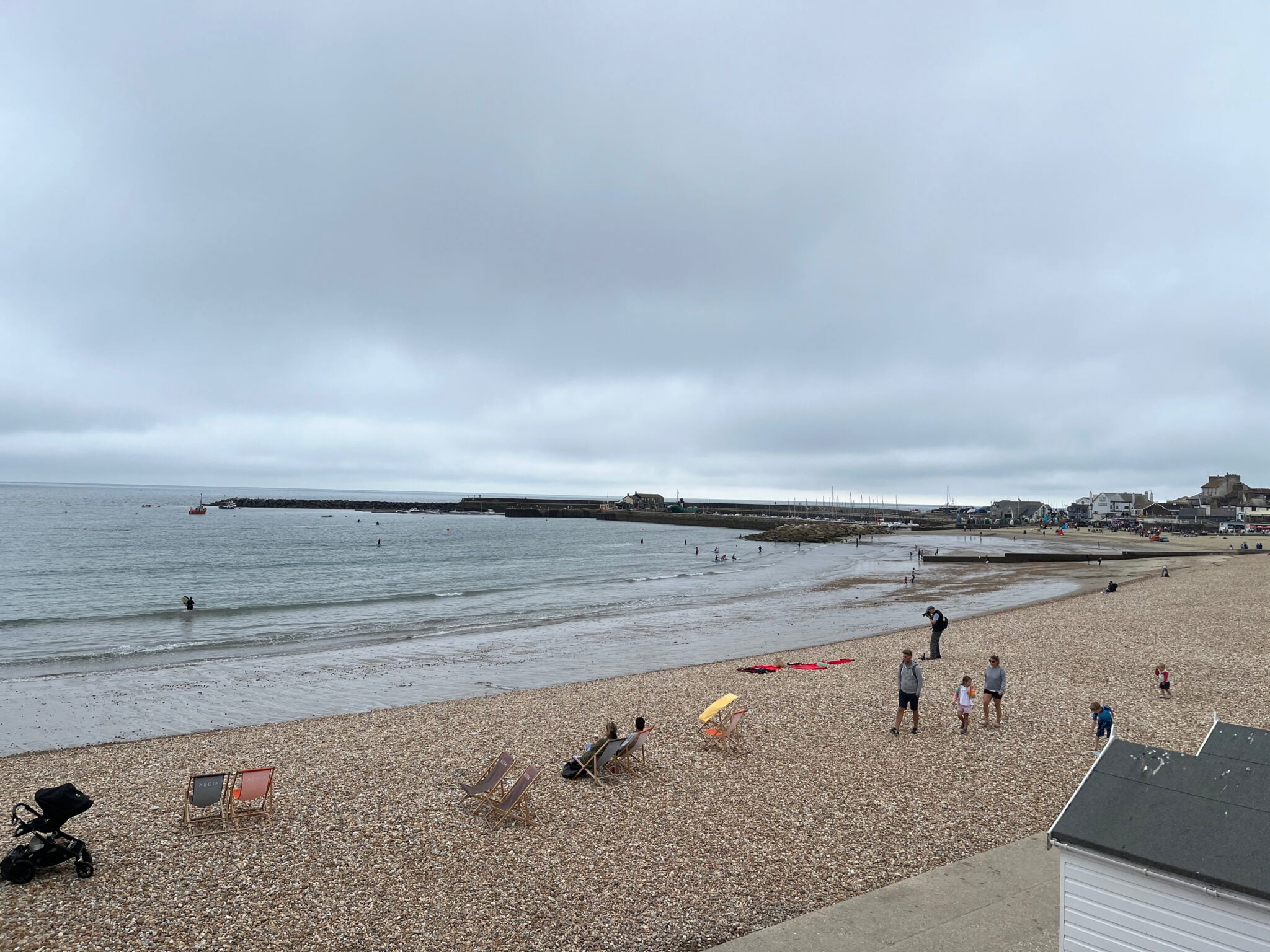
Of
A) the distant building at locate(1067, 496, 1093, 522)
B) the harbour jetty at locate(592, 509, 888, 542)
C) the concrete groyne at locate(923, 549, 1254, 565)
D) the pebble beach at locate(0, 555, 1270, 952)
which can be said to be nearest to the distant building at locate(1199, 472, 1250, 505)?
the distant building at locate(1067, 496, 1093, 522)

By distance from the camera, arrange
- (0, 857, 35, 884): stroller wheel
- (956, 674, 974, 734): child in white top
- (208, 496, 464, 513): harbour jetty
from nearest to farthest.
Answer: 1. (0, 857, 35, 884): stroller wheel
2. (956, 674, 974, 734): child in white top
3. (208, 496, 464, 513): harbour jetty

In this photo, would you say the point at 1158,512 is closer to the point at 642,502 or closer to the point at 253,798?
the point at 642,502

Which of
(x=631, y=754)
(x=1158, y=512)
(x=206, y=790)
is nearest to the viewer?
(x=206, y=790)

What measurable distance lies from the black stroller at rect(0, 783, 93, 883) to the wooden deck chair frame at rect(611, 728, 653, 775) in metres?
6.55

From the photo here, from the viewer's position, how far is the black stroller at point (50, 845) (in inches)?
299

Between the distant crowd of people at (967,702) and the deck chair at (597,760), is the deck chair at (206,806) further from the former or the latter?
the distant crowd of people at (967,702)

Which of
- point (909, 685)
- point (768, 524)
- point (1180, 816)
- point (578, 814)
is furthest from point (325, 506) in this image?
point (1180, 816)

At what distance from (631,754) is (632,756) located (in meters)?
0.04

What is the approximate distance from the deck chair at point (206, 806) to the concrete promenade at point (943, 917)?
269 inches

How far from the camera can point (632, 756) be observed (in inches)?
447

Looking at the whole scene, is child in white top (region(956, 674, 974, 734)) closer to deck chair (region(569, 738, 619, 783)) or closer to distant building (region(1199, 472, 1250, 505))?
deck chair (region(569, 738, 619, 783))

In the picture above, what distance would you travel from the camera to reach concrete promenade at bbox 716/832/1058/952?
20.7ft

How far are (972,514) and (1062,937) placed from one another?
160198 mm

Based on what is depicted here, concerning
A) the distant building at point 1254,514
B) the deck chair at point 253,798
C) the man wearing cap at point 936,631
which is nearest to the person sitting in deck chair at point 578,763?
the deck chair at point 253,798
